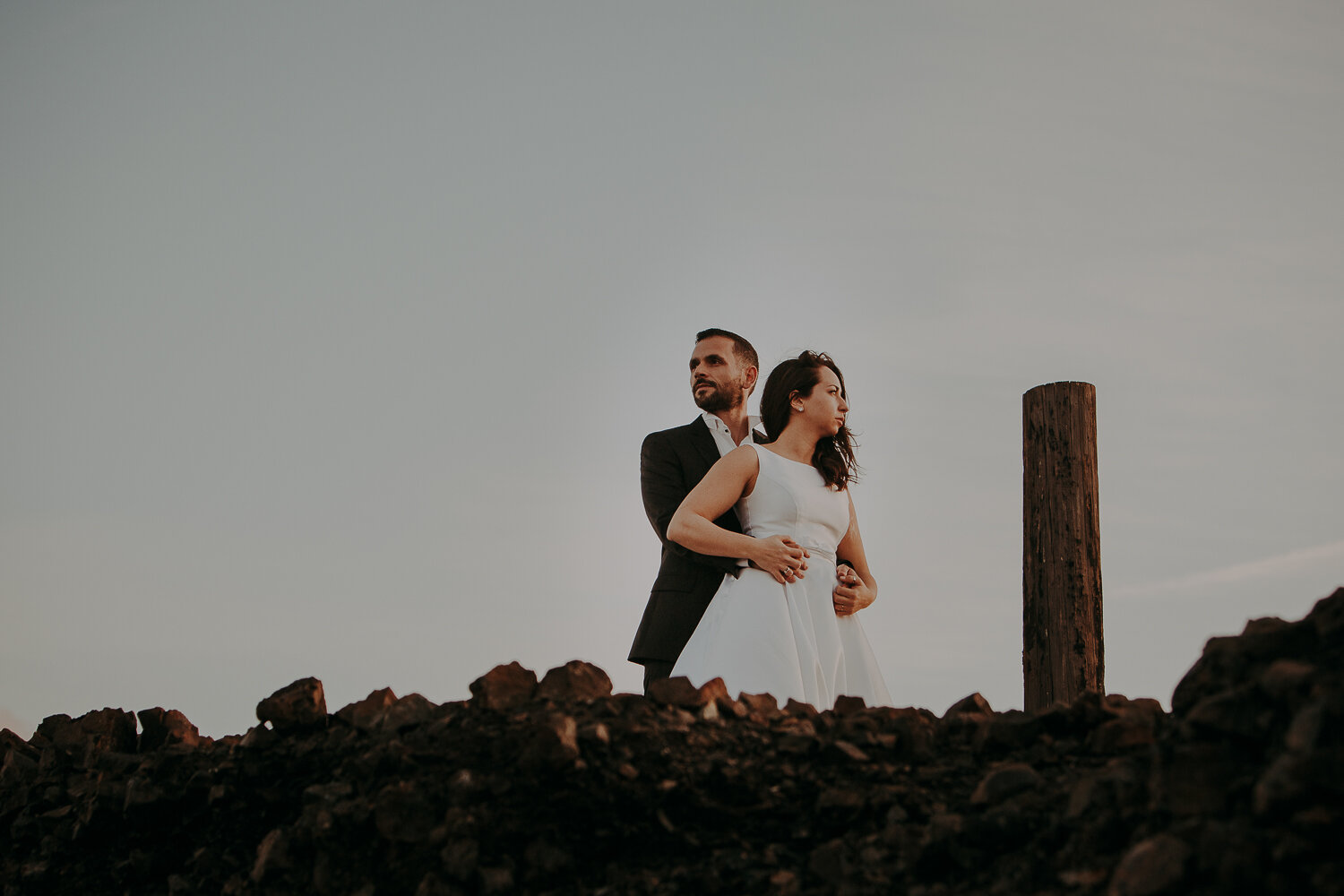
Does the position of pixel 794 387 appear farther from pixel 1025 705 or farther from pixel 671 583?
pixel 1025 705

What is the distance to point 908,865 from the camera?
275 centimetres

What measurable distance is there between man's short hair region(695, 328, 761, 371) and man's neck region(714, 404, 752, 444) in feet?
1.26

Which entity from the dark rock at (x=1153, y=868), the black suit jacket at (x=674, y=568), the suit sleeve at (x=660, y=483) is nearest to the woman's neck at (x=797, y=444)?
the black suit jacket at (x=674, y=568)

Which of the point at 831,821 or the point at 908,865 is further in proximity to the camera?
the point at 831,821

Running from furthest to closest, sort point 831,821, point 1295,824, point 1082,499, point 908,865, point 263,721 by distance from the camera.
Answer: point 1082,499 → point 263,721 → point 831,821 → point 908,865 → point 1295,824

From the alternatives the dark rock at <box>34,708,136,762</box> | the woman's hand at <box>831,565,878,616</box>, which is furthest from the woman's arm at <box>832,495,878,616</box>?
the dark rock at <box>34,708,136,762</box>

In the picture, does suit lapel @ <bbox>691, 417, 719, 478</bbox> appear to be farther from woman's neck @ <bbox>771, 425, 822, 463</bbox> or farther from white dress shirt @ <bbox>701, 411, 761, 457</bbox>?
woman's neck @ <bbox>771, 425, 822, 463</bbox>

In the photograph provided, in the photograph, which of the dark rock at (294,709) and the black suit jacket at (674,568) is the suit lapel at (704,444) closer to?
the black suit jacket at (674,568)

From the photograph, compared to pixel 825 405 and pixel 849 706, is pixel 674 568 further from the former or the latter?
pixel 849 706

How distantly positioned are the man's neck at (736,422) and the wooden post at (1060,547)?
82.1 inches

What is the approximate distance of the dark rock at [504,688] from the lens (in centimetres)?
360

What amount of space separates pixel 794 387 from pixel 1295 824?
425 centimetres

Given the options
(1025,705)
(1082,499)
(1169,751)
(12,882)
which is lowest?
(12,882)

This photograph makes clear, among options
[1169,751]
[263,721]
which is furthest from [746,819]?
[263,721]
